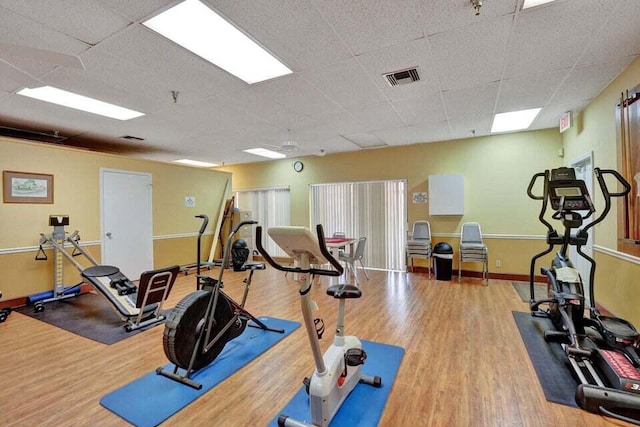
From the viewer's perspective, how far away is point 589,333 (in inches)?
117

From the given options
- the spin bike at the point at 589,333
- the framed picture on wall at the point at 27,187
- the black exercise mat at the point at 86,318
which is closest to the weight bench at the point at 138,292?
the black exercise mat at the point at 86,318

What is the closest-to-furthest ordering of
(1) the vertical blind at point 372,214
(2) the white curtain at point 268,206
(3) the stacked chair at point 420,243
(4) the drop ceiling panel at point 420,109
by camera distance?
(4) the drop ceiling panel at point 420,109 < (3) the stacked chair at point 420,243 < (1) the vertical blind at point 372,214 < (2) the white curtain at point 268,206

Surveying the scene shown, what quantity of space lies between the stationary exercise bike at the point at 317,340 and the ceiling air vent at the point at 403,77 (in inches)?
88.2

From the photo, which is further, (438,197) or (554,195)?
(438,197)

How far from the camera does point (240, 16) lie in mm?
2127

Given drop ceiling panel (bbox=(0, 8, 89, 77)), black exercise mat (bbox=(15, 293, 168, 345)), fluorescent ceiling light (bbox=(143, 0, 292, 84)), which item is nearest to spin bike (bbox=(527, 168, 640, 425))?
fluorescent ceiling light (bbox=(143, 0, 292, 84))

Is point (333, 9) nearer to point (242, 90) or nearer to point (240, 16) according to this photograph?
point (240, 16)

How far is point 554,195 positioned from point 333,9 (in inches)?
114

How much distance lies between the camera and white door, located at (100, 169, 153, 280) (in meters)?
5.42

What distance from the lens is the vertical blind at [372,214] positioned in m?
6.64

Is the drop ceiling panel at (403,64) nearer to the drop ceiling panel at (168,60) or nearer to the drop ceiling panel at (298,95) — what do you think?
the drop ceiling panel at (298,95)

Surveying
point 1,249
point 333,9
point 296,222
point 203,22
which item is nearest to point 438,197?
point 296,222

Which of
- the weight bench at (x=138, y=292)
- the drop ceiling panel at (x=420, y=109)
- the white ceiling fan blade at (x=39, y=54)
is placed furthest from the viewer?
the drop ceiling panel at (x=420, y=109)

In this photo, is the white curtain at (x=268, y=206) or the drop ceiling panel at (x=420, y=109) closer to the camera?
the drop ceiling panel at (x=420, y=109)
